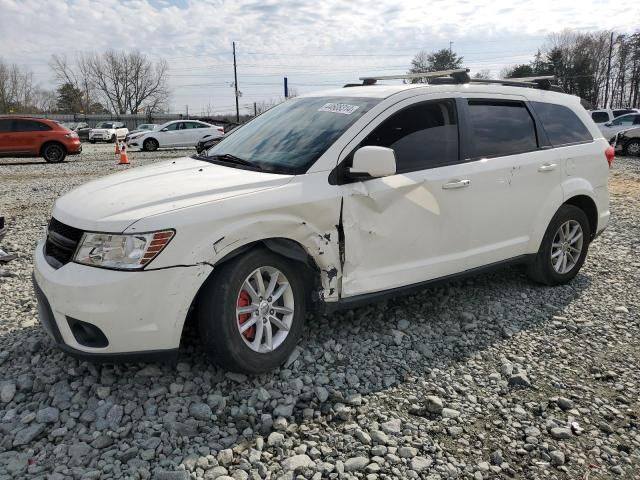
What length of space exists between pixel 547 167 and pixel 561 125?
Answer: 23.0 inches

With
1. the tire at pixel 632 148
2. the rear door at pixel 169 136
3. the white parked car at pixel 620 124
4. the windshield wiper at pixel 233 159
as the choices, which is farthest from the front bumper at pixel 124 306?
the rear door at pixel 169 136

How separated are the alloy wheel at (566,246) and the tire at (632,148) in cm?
1840

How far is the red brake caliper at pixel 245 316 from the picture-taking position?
318cm

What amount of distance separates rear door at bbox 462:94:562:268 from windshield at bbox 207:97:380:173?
1.03m

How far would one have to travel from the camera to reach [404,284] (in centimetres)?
381

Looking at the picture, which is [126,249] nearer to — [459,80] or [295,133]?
[295,133]

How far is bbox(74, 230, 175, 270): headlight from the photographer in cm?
280

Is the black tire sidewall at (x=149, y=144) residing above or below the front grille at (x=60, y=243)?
above

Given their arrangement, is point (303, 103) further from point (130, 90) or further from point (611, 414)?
point (130, 90)

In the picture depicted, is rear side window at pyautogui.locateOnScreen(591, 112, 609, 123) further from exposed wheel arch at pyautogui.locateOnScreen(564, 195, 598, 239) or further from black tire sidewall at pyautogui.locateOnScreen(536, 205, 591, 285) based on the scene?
black tire sidewall at pyautogui.locateOnScreen(536, 205, 591, 285)

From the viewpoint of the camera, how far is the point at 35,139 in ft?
59.2

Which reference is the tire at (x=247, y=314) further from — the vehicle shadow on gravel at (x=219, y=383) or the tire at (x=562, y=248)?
the tire at (x=562, y=248)

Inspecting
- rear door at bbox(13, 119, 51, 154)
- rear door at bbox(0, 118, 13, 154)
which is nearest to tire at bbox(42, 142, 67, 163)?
rear door at bbox(13, 119, 51, 154)

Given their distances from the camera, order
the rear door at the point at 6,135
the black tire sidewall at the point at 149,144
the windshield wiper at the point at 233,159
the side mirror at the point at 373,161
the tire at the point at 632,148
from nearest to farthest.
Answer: the side mirror at the point at 373,161 < the windshield wiper at the point at 233,159 < the rear door at the point at 6,135 < the tire at the point at 632,148 < the black tire sidewall at the point at 149,144
